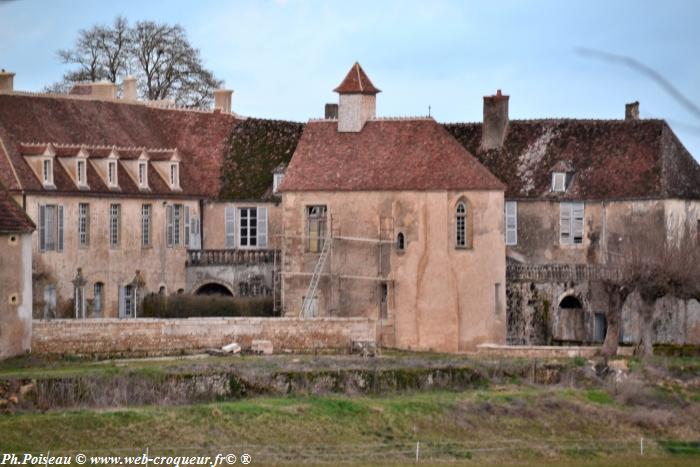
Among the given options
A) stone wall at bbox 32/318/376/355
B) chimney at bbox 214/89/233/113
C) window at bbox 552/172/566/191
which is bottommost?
stone wall at bbox 32/318/376/355

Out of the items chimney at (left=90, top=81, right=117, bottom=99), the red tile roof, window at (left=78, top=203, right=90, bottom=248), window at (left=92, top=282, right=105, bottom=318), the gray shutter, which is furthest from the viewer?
chimney at (left=90, top=81, right=117, bottom=99)

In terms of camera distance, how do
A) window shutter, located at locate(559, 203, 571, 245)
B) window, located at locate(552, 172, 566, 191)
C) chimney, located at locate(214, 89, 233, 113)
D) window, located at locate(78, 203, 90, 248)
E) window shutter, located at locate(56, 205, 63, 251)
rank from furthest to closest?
1. chimney, located at locate(214, 89, 233, 113)
2. window, located at locate(552, 172, 566, 191)
3. window shutter, located at locate(559, 203, 571, 245)
4. window, located at locate(78, 203, 90, 248)
5. window shutter, located at locate(56, 205, 63, 251)

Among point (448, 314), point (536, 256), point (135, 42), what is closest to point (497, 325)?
point (448, 314)

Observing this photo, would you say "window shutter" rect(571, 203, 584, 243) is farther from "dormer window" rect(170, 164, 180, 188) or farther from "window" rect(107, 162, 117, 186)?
"window" rect(107, 162, 117, 186)

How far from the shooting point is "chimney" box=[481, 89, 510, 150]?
81.1 metres

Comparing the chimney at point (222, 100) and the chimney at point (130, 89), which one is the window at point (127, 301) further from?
the chimney at point (222, 100)

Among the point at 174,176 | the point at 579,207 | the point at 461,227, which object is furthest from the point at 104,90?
the point at 579,207

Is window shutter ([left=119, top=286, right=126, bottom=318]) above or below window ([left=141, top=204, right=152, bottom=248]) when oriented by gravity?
below

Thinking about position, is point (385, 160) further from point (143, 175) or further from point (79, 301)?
point (79, 301)

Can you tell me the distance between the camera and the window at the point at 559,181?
78812 millimetres

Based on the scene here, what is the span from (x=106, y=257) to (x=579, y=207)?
603 inches

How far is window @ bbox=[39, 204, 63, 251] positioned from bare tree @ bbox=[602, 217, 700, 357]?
55.0 ft

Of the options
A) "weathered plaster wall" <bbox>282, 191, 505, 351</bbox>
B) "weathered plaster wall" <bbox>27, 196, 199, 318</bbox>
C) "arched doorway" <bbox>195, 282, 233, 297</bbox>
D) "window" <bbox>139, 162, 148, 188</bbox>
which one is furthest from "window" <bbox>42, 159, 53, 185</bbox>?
"weathered plaster wall" <bbox>282, 191, 505, 351</bbox>

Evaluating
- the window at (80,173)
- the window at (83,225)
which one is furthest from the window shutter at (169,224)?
the window at (80,173)
